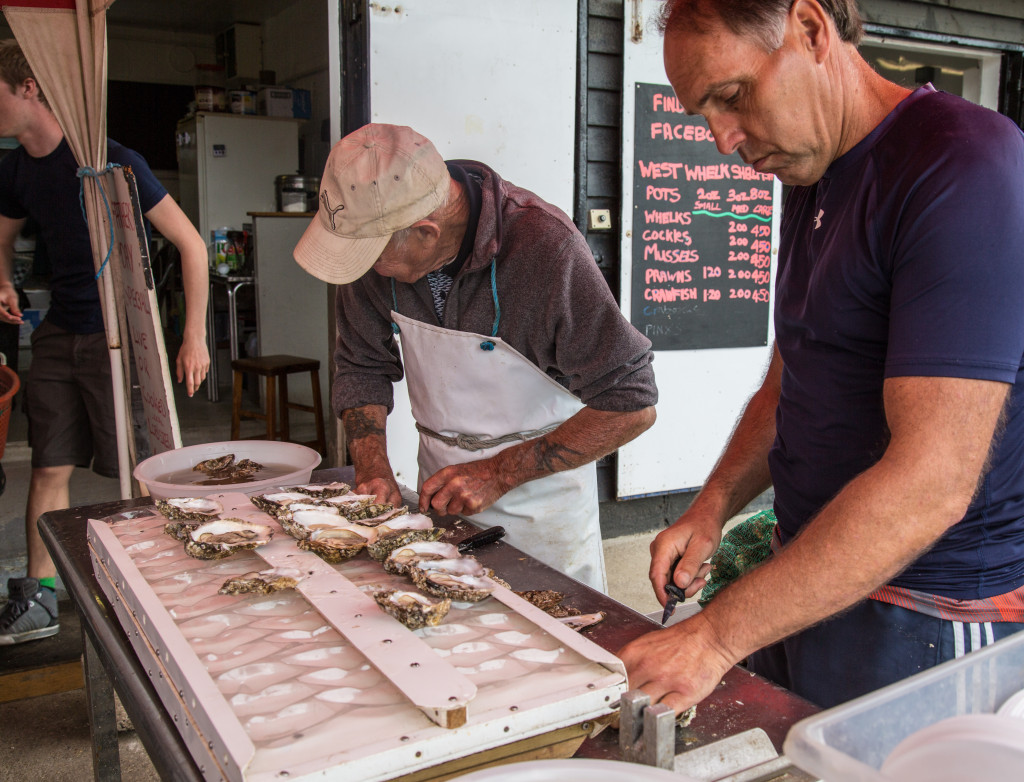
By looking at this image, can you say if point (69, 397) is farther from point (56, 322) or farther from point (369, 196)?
point (369, 196)

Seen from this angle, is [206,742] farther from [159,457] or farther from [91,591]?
[159,457]

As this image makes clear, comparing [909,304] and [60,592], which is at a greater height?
[909,304]

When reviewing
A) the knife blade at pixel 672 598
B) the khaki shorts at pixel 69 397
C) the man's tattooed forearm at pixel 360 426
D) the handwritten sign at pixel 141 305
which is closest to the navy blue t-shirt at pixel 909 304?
the knife blade at pixel 672 598

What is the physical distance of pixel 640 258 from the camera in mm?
4344

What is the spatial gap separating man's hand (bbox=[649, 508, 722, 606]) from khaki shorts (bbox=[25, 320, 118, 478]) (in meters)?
2.53

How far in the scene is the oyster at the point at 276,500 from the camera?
63.5 inches

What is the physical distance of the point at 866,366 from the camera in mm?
1314

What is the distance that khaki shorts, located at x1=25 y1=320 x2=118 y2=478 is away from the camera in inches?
131

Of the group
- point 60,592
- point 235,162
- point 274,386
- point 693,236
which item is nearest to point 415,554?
point 60,592

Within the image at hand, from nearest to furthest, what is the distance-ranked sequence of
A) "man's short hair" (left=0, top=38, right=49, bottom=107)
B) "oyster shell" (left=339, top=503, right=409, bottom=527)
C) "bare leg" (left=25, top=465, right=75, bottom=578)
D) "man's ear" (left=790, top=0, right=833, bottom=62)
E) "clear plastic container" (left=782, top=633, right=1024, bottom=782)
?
"clear plastic container" (left=782, top=633, right=1024, bottom=782) → "man's ear" (left=790, top=0, right=833, bottom=62) → "oyster shell" (left=339, top=503, right=409, bottom=527) → "man's short hair" (left=0, top=38, right=49, bottom=107) → "bare leg" (left=25, top=465, right=75, bottom=578)

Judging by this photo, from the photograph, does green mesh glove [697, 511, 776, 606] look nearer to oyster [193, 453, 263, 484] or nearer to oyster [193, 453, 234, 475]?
oyster [193, 453, 263, 484]

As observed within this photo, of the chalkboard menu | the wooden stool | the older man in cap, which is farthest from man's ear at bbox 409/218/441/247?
the wooden stool

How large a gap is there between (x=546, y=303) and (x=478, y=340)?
0.70ft

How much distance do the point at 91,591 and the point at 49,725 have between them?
69.2 inches
